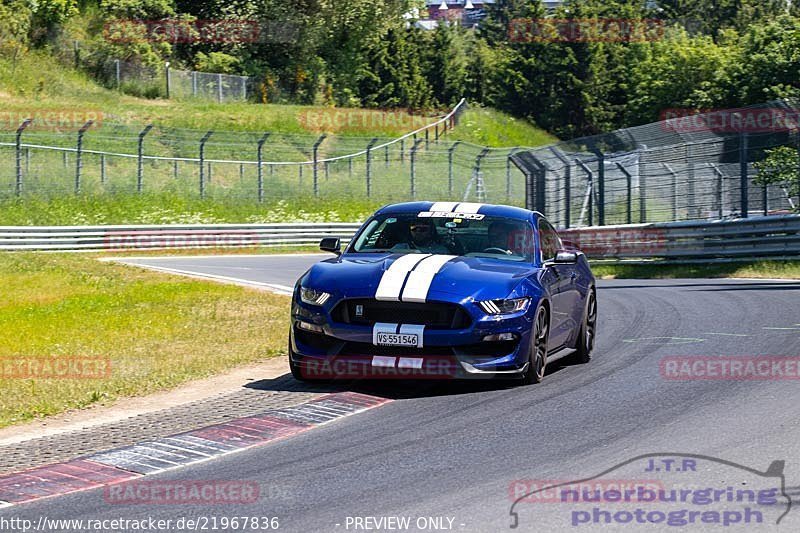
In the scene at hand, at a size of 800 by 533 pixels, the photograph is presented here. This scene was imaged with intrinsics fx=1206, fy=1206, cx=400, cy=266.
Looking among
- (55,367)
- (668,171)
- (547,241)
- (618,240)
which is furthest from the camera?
(668,171)

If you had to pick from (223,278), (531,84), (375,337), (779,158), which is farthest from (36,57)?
A: (375,337)

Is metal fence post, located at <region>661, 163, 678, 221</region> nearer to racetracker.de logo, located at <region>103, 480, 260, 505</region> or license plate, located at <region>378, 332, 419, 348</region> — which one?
license plate, located at <region>378, 332, 419, 348</region>

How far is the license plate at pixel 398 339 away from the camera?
30.6ft

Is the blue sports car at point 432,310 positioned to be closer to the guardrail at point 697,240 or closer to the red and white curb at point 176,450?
the red and white curb at point 176,450

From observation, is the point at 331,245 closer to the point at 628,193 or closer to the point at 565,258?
the point at 565,258

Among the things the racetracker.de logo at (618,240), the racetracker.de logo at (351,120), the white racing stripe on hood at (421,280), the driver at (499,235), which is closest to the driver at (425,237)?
the driver at (499,235)

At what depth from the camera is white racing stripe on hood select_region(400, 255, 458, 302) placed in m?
9.38

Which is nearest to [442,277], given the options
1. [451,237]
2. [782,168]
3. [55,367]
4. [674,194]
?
[451,237]

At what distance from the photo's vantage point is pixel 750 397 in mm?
9164

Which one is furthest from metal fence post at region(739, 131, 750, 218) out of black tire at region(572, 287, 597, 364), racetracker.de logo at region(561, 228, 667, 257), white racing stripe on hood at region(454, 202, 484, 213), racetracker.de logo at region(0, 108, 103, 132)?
racetracker.de logo at region(0, 108, 103, 132)

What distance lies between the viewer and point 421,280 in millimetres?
9539

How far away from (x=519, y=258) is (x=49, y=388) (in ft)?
Answer: 14.0

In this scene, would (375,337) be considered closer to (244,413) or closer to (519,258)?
(244,413)

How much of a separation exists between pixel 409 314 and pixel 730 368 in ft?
10.1
